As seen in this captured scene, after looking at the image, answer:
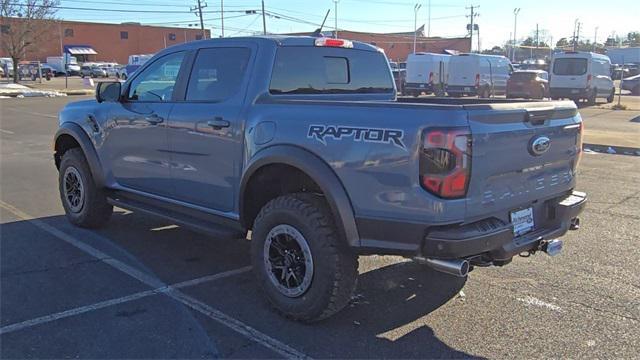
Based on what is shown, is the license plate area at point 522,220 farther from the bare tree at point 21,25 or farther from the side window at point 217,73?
the bare tree at point 21,25

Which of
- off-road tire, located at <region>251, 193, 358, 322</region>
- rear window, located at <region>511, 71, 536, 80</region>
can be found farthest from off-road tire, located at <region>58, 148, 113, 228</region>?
rear window, located at <region>511, 71, 536, 80</region>

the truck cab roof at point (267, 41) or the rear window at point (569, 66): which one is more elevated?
the rear window at point (569, 66)

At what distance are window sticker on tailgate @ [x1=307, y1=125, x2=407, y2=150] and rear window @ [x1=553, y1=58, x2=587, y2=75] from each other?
26313 mm

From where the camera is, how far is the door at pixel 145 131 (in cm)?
501

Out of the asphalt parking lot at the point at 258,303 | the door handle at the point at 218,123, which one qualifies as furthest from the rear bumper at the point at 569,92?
the door handle at the point at 218,123

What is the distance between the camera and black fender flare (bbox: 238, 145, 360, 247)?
3527mm

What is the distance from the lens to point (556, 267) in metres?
5.00

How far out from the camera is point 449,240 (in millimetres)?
3221

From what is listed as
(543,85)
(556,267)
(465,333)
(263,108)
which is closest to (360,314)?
(465,333)

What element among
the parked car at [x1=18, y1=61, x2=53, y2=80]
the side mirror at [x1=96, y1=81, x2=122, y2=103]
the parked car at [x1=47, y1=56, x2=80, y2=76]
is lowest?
the side mirror at [x1=96, y1=81, x2=122, y2=103]

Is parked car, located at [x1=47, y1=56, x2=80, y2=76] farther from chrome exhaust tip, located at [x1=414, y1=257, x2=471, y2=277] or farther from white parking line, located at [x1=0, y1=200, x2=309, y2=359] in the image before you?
chrome exhaust tip, located at [x1=414, y1=257, x2=471, y2=277]

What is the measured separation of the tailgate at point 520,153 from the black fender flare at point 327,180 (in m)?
0.72

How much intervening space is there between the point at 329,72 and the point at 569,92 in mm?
25063

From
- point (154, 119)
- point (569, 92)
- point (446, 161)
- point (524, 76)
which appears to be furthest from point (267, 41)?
point (569, 92)
